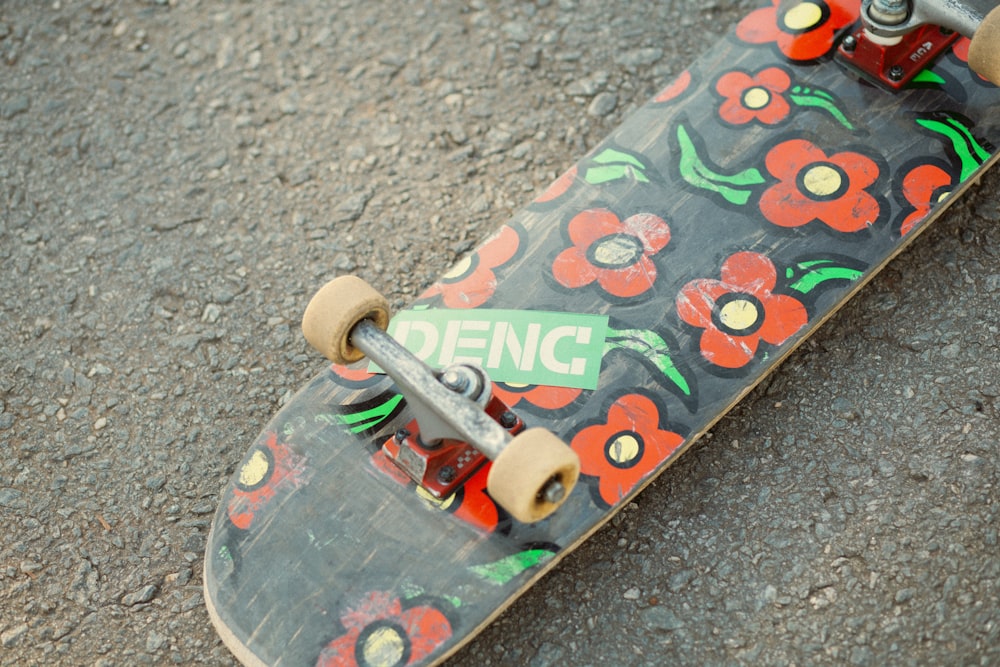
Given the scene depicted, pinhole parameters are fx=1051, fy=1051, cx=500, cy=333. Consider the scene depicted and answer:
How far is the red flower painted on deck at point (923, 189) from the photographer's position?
7.32 feet

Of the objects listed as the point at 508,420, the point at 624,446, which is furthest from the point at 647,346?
the point at 508,420

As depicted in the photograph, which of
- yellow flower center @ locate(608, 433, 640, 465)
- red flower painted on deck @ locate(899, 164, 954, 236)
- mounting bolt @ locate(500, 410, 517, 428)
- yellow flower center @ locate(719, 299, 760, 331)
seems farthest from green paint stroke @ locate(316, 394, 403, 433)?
red flower painted on deck @ locate(899, 164, 954, 236)

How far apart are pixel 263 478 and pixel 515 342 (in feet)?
1.90

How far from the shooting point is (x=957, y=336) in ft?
7.67

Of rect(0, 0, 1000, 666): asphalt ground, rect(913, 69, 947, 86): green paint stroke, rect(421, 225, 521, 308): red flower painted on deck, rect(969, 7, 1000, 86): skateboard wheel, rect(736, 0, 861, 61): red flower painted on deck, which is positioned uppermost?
rect(969, 7, 1000, 86): skateboard wheel

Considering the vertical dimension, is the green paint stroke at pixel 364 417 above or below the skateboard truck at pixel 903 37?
below

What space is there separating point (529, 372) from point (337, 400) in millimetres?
402

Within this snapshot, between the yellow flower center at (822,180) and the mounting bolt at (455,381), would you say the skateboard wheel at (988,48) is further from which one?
the mounting bolt at (455,381)

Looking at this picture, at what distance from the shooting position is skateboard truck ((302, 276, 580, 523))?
175 centimetres

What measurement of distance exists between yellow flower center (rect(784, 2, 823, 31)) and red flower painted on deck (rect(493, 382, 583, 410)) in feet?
3.59

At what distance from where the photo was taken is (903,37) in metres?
2.37

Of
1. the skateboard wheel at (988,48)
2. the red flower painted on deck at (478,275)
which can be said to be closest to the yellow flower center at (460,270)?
the red flower painted on deck at (478,275)

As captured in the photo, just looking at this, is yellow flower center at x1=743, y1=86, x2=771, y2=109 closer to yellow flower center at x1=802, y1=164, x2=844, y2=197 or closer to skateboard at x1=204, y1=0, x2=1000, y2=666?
skateboard at x1=204, y1=0, x2=1000, y2=666

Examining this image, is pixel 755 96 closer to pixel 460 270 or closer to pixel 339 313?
pixel 460 270
